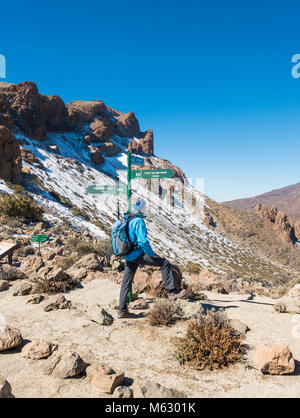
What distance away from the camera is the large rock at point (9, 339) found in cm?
337

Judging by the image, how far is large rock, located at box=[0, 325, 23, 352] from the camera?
11.1 feet

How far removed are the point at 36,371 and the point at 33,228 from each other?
1298cm

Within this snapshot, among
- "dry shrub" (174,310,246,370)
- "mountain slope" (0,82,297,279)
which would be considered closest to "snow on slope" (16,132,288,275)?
"mountain slope" (0,82,297,279)

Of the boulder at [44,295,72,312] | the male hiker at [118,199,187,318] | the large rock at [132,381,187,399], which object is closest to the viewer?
the large rock at [132,381,187,399]

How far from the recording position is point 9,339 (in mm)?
3424

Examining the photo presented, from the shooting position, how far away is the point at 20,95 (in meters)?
53.3

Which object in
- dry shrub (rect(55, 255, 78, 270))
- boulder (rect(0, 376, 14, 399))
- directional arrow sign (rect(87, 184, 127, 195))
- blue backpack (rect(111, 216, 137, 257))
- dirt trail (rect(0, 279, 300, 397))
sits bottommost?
dirt trail (rect(0, 279, 300, 397))

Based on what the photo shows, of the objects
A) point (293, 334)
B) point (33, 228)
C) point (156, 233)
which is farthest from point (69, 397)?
point (156, 233)

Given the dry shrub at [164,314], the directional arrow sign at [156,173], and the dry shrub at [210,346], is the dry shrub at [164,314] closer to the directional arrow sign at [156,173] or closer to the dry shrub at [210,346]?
the dry shrub at [210,346]

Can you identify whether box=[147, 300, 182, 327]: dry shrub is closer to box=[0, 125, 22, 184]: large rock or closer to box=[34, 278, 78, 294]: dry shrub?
box=[34, 278, 78, 294]: dry shrub

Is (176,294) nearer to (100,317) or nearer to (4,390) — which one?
(100,317)

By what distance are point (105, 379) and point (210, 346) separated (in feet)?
4.93

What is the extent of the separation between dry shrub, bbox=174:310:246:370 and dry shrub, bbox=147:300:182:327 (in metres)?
0.73
